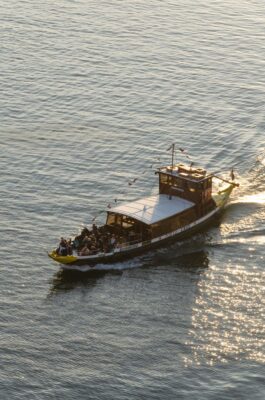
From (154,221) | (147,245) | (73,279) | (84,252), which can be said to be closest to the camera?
(73,279)

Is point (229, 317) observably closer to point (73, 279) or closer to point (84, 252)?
point (84, 252)

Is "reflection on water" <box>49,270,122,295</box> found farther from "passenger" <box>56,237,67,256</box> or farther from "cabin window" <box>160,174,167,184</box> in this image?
"cabin window" <box>160,174,167,184</box>

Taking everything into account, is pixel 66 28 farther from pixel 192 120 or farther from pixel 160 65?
pixel 192 120

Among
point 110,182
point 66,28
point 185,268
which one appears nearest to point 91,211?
point 110,182

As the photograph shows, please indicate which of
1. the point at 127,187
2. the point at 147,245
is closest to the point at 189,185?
the point at 147,245

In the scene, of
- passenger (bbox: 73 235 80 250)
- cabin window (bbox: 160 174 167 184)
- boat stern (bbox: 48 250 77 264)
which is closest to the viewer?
boat stern (bbox: 48 250 77 264)

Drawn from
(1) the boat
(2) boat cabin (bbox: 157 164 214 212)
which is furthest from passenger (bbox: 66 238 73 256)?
(2) boat cabin (bbox: 157 164 214 212)
